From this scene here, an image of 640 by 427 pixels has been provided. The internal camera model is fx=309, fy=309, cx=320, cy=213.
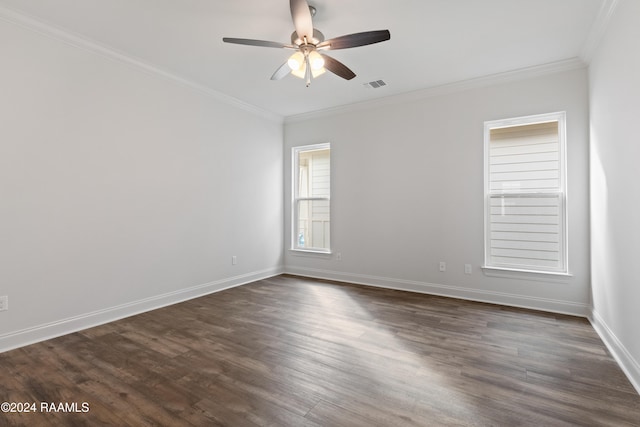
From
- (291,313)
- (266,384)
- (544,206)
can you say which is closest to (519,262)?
(544,206)

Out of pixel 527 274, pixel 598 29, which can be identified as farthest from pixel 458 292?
pixel 598 29

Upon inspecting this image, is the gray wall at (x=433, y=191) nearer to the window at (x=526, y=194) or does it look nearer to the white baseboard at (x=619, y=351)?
the window at (x=526, y=194)

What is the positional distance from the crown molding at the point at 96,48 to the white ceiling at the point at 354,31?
34 millimetres

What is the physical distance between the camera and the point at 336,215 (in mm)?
5152

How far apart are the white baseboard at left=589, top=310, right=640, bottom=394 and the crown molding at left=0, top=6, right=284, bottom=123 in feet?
16.6

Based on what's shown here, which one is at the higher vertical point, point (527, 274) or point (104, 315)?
point (527, 274)

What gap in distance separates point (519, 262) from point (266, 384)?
132 inches

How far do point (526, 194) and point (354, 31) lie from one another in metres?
2.78

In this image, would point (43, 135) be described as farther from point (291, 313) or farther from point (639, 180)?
point (639, 180)

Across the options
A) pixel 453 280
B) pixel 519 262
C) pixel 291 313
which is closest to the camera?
pixel 291 313

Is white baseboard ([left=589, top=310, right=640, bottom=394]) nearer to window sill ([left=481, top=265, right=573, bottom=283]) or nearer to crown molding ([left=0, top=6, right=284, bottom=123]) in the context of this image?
window sill ([left=481, top=265, right=573, bottom=283])

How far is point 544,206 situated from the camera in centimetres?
368

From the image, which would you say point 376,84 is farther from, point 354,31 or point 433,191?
point 433,191

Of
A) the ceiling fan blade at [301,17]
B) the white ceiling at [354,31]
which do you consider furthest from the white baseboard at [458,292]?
the ceiling fan blade at [301,17]
